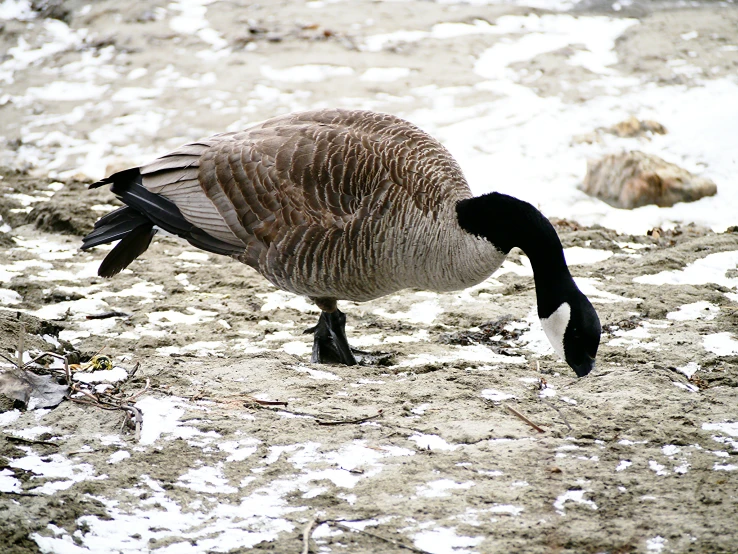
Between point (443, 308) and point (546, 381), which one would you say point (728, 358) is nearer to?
point (546, 381)

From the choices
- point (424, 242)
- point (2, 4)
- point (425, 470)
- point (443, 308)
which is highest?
point (2, 4)

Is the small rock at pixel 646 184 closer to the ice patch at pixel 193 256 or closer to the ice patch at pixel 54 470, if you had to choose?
the ice patch at pixel 193 256

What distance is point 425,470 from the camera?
10.5ft

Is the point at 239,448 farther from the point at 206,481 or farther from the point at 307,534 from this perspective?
the point at 307,534

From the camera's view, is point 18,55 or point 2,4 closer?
point 18,55

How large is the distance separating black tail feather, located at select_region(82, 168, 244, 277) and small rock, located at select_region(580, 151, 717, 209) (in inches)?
172

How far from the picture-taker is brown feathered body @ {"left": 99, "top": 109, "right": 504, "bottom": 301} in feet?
15.3

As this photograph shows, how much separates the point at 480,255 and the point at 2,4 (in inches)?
470

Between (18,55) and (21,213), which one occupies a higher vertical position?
(18,55)

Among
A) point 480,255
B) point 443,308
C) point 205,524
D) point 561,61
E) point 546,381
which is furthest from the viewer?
point 561,61

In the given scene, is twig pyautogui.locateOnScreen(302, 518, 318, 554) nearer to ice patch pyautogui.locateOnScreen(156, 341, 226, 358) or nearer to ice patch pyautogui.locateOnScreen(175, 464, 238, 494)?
ice patch pyautogui.locateOnScreen(175, 464, 238, 494)

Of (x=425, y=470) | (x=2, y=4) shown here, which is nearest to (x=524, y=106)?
(x=425, y=470)

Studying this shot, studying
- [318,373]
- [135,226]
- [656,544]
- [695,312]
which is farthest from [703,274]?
[135,226]

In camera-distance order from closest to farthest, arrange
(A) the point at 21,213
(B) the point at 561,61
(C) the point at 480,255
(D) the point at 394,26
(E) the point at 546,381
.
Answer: (E) the point at 546,381 → (C) the point at 480,255 → (A) the point at 21,213 → (B) the point at 561,61 → (D) the point at 394,26
